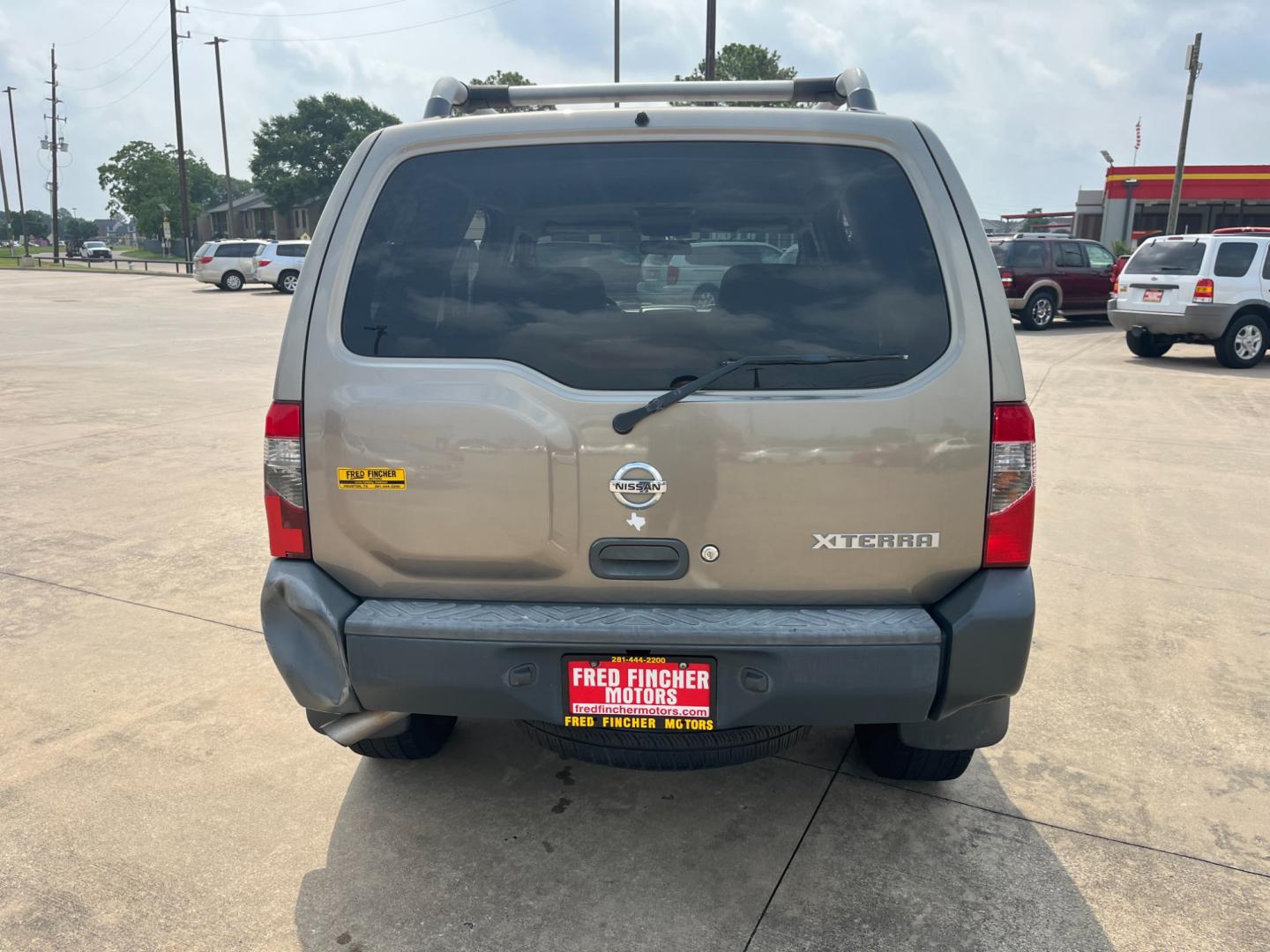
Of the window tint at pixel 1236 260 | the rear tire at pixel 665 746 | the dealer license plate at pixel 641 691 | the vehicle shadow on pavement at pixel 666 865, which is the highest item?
the window tint at pixel 1236 260

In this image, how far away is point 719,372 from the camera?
238cm

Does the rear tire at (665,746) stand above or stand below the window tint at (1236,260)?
below

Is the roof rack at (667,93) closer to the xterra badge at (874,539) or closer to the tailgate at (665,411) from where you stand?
the tailgate at (665,411)

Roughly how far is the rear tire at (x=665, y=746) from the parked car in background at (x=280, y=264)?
30239 mm

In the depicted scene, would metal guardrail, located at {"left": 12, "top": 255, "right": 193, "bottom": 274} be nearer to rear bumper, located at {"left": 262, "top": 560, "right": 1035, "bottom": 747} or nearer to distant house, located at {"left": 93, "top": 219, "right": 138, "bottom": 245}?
rear bumper, located at {"left": 262, "top": 560, "right": 1035, "bottom": 747}

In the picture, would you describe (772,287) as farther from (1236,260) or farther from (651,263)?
(1236,260)

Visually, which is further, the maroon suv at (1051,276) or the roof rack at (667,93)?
the maroon suv at (1051,276)

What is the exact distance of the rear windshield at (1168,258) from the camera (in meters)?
13.7

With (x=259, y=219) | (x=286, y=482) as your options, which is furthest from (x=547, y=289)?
(x=259, y=219)

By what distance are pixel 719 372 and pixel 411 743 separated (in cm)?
162

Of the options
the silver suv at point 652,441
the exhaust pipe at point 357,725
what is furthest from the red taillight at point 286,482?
the exhaust pipe at point 357,725

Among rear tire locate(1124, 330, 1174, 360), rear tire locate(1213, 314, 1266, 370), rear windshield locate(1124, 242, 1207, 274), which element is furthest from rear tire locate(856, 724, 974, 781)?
rear tire locate(1124, 330, 1174, 360)

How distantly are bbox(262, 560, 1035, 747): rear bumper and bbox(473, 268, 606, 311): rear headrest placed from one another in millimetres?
751

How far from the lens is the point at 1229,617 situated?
4652mm
